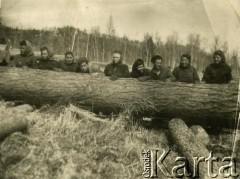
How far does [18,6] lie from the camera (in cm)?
Answer: 200

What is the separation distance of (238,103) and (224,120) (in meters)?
0.12

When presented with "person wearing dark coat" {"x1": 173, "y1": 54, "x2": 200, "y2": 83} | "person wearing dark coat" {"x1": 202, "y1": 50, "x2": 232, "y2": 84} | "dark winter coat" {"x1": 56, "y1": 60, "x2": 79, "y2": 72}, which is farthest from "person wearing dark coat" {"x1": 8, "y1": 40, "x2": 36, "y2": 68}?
"person wearing dark coat" {"x1": 202, "y1": 50, "x2": 232, "y2": 84}

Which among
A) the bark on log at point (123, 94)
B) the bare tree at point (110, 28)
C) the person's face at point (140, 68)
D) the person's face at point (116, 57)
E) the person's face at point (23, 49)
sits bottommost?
the bark on log at point (123, 94)

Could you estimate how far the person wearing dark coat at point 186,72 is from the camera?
186 centimetres

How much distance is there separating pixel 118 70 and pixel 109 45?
15 centimetres

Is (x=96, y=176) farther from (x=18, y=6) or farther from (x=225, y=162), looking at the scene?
(x=18, y=6)

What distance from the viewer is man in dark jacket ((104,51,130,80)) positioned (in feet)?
6.26

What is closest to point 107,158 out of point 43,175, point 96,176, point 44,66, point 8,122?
point 96,176

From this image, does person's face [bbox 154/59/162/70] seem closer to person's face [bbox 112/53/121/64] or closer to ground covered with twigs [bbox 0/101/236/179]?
person's face [bbox 112/53/121/64]

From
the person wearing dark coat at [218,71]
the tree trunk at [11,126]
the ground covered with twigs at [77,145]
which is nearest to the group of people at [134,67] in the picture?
the person wearing dark coat at [218,71]

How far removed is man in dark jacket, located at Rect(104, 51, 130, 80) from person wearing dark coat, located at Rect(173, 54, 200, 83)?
0.27 meters

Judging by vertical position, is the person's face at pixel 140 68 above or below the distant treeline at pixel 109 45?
below

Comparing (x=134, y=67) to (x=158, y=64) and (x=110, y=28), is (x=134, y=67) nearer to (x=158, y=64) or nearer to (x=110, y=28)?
(x=158, y=64)

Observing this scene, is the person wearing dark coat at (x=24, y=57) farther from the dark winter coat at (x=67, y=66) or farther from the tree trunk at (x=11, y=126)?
the tree trunk at (x=11, y=126)
